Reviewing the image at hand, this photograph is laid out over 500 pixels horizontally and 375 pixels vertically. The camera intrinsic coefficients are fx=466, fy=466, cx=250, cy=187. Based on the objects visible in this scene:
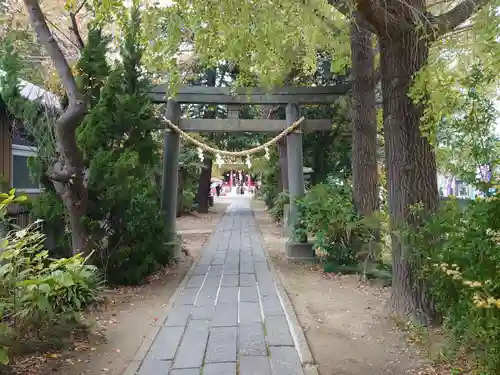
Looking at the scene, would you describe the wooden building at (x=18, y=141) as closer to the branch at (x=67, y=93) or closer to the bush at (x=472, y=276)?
the branch at (x=67, y=93)

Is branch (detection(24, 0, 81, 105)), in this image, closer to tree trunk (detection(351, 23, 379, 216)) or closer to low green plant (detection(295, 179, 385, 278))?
low green plant (detection(295, 179, 385, 278))

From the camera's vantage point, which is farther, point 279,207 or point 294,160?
point 279,207

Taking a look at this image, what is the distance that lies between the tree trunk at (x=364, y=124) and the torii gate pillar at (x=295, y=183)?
5.37 ft

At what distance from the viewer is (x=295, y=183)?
10.6 meters

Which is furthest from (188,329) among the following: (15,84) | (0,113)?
(0,113)

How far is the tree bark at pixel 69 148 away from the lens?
5273 millimetres

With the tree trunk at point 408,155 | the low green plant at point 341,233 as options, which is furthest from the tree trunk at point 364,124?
the tree trunk at point 408,155

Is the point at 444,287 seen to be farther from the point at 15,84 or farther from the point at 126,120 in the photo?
the point at 15,84

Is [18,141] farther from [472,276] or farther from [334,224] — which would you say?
[472,276]

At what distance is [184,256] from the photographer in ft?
35.0

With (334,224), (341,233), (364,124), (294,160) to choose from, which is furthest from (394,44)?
(294,160)

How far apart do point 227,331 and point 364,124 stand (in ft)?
17.1

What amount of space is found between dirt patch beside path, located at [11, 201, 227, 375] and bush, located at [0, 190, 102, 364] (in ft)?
1.03

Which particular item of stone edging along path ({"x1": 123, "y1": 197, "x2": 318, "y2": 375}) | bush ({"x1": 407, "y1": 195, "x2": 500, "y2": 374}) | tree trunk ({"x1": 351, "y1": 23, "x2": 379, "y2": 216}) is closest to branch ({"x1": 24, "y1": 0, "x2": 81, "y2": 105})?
stone edging along path ({"x1": 123, "y1": 197, "x2": 318, "y2": 375})
